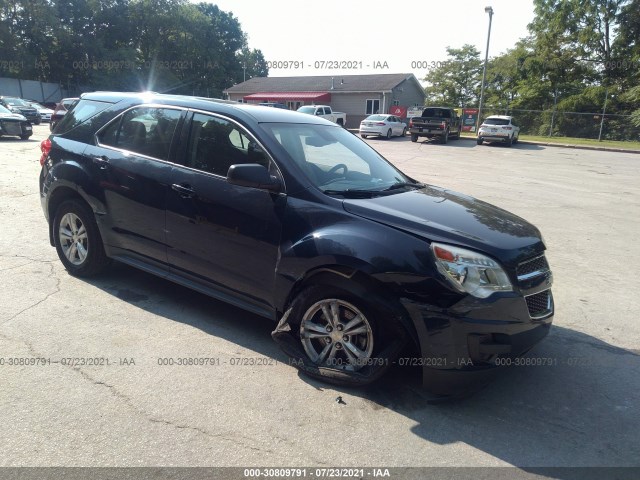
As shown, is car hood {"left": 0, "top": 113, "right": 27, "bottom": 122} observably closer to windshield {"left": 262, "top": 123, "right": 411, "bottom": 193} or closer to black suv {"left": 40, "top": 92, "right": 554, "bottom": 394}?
black suv {"left": 40, "top": 92, "right": 554, "bottom": 394}

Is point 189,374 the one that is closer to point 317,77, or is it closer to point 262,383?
point 262,383

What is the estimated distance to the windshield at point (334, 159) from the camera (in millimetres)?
3848

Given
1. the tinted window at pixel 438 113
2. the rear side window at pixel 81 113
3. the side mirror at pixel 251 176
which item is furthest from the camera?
the tinted window at pixel 438 113

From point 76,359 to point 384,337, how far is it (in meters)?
2.25

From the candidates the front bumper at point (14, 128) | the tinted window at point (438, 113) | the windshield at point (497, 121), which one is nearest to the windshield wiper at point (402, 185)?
the front bumper at point (14, 128)

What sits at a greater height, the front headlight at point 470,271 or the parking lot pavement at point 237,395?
the front headlight at point 470,271

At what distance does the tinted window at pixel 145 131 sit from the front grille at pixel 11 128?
→ 55.5 ft

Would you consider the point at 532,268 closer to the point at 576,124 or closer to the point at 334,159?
the point at 334,159

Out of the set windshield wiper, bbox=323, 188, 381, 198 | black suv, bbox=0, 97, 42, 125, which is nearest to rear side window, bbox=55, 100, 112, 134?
windshield wiper, bbox=323, 188, 381, 198

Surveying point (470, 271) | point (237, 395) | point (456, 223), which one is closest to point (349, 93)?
point (456, 223)

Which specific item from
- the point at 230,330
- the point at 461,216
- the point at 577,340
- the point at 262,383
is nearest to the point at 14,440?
the point at 262,383

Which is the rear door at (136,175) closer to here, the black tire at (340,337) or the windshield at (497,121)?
the black tire at (340,337)

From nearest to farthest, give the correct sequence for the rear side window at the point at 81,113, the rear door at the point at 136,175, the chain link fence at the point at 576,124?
the rear door at the point at 136,175 < the rear side window at the point at 81,113 < the chain link fence at the point at 576,124

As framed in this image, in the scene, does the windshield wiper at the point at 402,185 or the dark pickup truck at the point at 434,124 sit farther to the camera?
the dark pickup truck at the point at 434,124
